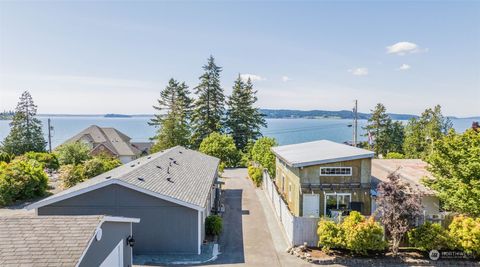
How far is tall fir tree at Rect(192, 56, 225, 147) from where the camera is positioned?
174 feet

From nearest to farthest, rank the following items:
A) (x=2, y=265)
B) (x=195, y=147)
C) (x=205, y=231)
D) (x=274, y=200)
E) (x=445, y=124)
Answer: (x=2, y=265) → (x=205, y=231) → (x=274, y=200) → (x=445, y=124) → (x=195, y=147)

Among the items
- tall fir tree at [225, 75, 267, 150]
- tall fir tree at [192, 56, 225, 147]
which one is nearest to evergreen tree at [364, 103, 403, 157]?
tall fir tree at [225, 75, 267, 150]

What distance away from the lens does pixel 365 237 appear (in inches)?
529

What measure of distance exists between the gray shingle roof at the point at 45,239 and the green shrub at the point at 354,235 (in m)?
9.37

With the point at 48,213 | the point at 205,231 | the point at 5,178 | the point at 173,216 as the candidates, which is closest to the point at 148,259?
the point at 173,216

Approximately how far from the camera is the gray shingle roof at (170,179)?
1468cm

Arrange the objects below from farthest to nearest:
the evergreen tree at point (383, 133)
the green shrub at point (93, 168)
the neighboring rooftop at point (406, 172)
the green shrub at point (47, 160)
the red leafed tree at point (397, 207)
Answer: the evergreen tree at point (383, 133), the green shrub at point (47, 160), the green shrub at point (93, 168), the neighboring rooftop at point (406, 172), the red leafed tree at point (397, 207)

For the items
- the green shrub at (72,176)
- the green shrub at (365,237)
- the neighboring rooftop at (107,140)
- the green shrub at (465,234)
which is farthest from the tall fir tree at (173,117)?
the green shrub at (465,234)

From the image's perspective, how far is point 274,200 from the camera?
890 inches

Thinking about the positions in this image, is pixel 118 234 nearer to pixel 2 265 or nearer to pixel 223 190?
pixel 2 265

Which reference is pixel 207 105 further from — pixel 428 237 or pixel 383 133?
→ pixel 428 237

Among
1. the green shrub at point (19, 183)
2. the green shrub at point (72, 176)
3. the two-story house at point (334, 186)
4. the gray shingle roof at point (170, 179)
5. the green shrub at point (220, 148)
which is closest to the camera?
the gray shingle roof at point (170, 179)

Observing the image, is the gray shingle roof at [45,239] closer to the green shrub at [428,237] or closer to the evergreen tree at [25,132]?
the green shrub at [428,237]

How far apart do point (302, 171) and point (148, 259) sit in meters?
8.99
